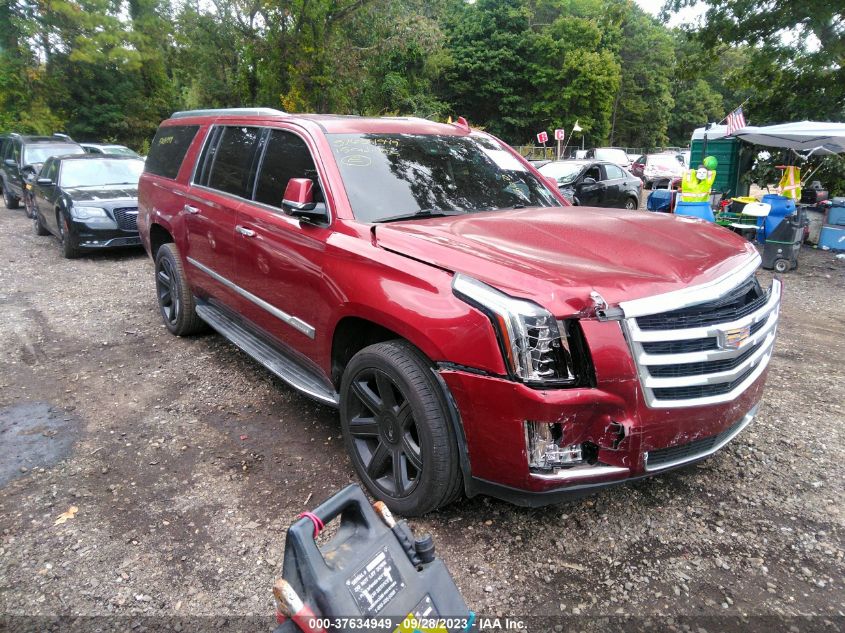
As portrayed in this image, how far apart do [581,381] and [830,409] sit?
2.86 metres

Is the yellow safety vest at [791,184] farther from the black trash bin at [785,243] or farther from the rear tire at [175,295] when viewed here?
the rear tire at [175,295]

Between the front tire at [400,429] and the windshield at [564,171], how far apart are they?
11.4 meters

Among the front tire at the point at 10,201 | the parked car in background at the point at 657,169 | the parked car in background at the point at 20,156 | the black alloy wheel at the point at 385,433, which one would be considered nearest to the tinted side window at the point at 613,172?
the parked car in background at the point at 657,169

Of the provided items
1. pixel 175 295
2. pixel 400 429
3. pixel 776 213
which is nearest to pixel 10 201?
pixel 175 295

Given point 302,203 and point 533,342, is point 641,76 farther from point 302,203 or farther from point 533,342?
point 533,342

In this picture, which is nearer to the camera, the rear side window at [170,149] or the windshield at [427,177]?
A: the windshield at [427,177]

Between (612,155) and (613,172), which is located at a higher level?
(612,155)

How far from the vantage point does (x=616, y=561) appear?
103 inches

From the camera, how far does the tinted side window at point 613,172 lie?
13711 millimetres

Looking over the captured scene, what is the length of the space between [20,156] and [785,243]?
54.7ft

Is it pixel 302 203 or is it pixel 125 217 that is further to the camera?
pixel 125 217

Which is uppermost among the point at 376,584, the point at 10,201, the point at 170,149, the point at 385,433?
the point at 170,149

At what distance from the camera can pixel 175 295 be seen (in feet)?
17.7

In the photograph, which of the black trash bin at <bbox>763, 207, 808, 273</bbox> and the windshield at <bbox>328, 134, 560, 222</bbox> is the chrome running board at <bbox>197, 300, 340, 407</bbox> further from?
the black trash bin at <bbox>763, 207, 808, 273</bbox>
